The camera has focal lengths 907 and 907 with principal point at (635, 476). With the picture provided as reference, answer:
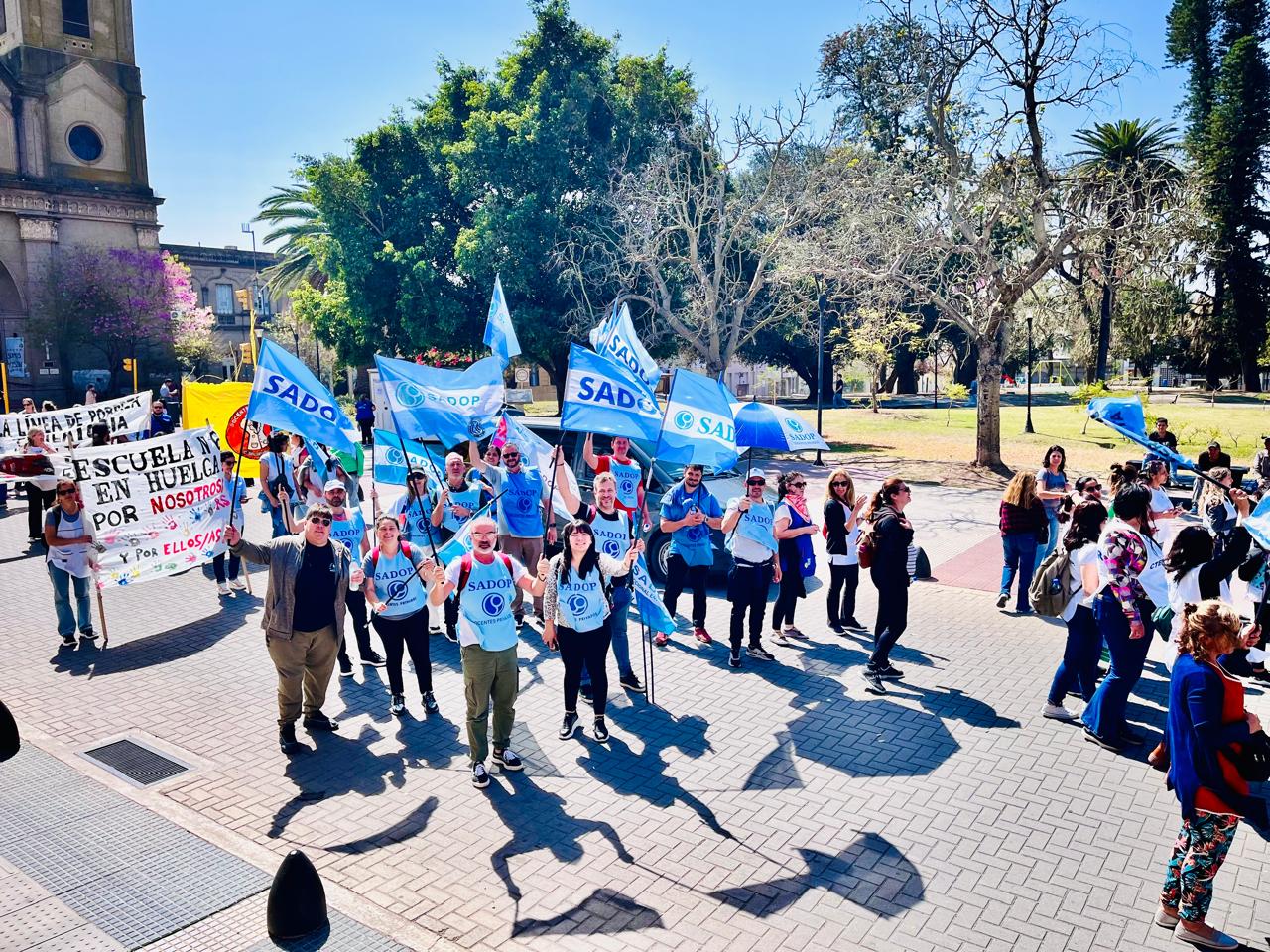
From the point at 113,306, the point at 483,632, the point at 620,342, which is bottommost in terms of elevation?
the point at 483,632

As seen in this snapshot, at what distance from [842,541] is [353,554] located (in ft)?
15.9

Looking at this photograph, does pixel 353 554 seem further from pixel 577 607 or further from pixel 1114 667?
pixel 1114 667

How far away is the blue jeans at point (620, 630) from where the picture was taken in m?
7.51

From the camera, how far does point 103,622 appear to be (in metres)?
9.09

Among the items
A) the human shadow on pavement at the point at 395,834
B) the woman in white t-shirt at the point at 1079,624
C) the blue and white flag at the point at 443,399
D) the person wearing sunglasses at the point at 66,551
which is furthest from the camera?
the person wearing sunglasses at the point at 66,551

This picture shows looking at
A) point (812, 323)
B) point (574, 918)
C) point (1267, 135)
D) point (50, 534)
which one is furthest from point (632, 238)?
point (1267, 135)

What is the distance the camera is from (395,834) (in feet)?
18.7

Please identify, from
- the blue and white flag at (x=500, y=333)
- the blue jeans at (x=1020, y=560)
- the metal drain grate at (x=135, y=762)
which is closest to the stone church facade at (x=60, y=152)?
the blue and white flag at (x=500, y=333)

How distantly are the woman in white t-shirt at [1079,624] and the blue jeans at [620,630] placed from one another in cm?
346

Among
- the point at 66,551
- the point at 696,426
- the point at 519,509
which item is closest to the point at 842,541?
the point at 696,426

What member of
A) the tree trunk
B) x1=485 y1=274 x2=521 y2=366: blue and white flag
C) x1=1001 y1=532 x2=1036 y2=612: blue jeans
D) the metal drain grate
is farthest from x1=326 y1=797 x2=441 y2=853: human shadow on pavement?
the tree trunk

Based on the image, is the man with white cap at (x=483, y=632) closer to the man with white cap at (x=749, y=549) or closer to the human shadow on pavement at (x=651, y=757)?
the human shadow on pavement at (x=651, y=757)

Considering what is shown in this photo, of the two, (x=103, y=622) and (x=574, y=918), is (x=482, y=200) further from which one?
(x=574, y=918)

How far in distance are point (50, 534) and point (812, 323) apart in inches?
1299
